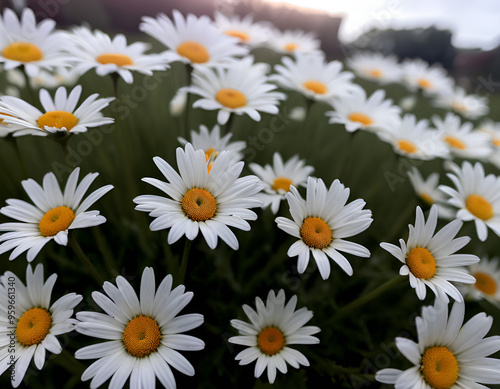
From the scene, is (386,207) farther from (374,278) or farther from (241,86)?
(241,86)

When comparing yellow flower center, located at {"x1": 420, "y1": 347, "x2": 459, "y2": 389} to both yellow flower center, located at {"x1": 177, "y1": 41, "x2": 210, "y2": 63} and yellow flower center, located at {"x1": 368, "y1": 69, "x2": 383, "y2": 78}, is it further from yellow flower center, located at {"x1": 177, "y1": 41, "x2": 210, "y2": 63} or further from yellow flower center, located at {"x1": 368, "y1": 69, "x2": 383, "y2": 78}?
yellow flower center, located at {"x1": 368, "y1": 69, "x2": 383, "y2": 78}

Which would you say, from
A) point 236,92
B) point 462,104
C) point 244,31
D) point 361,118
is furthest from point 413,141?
point 462,104

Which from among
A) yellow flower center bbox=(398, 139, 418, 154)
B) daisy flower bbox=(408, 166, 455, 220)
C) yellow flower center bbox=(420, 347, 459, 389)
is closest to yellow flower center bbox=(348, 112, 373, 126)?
yellow flower center bbox=(398, 139, 418, 154)

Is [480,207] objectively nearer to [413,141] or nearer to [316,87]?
[413,141]

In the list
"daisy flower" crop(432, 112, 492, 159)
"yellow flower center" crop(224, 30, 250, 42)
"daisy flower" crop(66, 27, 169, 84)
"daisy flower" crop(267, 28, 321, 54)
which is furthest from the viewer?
"daisy flower" crop(267, 28, 321, 54)

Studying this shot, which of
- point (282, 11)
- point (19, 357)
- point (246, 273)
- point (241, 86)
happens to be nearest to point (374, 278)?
point (246, 273)
